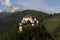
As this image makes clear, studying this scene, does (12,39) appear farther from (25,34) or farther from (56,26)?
(56,26)

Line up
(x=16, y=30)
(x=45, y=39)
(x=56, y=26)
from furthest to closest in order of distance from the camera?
(x=56, y=26)
(x=16, y=30)
(x=45, y=39)

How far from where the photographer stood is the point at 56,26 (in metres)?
158

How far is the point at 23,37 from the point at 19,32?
2.68 m

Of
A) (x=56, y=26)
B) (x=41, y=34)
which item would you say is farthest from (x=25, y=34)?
(x=56, y=26)

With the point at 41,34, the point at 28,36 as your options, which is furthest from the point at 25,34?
the point at 41,34

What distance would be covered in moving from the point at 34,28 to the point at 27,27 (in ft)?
9.32

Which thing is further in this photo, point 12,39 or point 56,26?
point 56,26

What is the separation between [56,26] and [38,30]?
75.1 m

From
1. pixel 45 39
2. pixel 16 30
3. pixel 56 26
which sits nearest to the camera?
pixel 45 39

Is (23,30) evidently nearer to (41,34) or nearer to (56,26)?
(41,34)

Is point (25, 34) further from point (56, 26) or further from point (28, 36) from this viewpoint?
point (56, 26)

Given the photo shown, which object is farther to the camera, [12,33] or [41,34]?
[12,33]

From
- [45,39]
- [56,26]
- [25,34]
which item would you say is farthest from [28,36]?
[56,26]

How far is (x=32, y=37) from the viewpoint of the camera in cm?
8456
